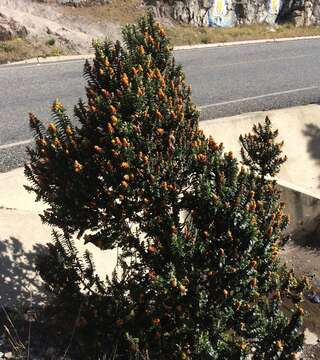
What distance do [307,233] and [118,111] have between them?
25.1 ft

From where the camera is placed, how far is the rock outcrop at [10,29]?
58.4 feet

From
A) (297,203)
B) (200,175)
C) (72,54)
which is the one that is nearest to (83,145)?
(200,175)

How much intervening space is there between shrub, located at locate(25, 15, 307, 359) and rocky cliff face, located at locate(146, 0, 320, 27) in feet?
64.4

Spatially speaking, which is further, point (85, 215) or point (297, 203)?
point (297, 203)

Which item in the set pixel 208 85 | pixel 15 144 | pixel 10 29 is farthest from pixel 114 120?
pixel 10 29

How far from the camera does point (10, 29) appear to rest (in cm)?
1791

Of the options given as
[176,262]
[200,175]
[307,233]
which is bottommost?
[307,233]

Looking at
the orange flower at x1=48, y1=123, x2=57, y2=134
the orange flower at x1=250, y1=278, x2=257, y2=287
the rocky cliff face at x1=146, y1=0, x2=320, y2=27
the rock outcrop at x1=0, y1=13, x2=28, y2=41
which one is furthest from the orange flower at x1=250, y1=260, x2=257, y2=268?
the rocky cliff face at x1=146, y1=0, x2=320, y2=27

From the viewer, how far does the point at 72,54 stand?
59.4ft

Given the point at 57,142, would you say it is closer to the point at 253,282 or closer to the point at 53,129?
the point at 53,129

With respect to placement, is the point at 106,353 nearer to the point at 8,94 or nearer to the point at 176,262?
the point at 176,262

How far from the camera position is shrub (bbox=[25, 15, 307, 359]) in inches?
176

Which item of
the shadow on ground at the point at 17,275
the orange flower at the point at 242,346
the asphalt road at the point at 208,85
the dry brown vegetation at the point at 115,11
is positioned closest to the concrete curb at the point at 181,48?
the asphalt road at the point at 208,85

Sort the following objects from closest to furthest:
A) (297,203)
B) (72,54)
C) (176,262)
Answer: (176,262) < (297,203) < (72,54)
